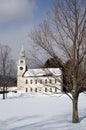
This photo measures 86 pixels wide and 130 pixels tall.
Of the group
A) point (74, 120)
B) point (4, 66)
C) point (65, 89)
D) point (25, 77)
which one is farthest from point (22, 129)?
point (25, 77)

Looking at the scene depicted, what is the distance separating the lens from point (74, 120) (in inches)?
677

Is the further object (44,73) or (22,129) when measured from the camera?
(44,73)

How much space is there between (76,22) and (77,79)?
119 inches

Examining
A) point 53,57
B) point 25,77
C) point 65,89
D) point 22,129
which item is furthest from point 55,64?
point 25,77

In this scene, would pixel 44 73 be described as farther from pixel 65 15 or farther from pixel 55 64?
pixel 65 15

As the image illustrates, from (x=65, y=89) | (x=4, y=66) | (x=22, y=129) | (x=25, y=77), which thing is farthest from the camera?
(x=25, y=77)

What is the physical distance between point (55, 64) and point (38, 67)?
0.95 metres

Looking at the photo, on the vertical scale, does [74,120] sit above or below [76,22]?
below

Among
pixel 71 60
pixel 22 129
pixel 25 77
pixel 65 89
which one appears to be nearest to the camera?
pixel 22 129

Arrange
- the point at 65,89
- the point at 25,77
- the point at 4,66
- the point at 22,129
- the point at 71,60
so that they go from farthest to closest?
the point at 25,77 → the point at 4,66 → the point at 65,89 → the point at 71,60 → the point at 22,129

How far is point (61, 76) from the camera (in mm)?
17375

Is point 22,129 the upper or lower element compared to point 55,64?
lower

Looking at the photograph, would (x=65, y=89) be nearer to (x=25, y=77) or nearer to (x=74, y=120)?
(x=74, y=120)

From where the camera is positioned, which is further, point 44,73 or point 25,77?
point 25,77
